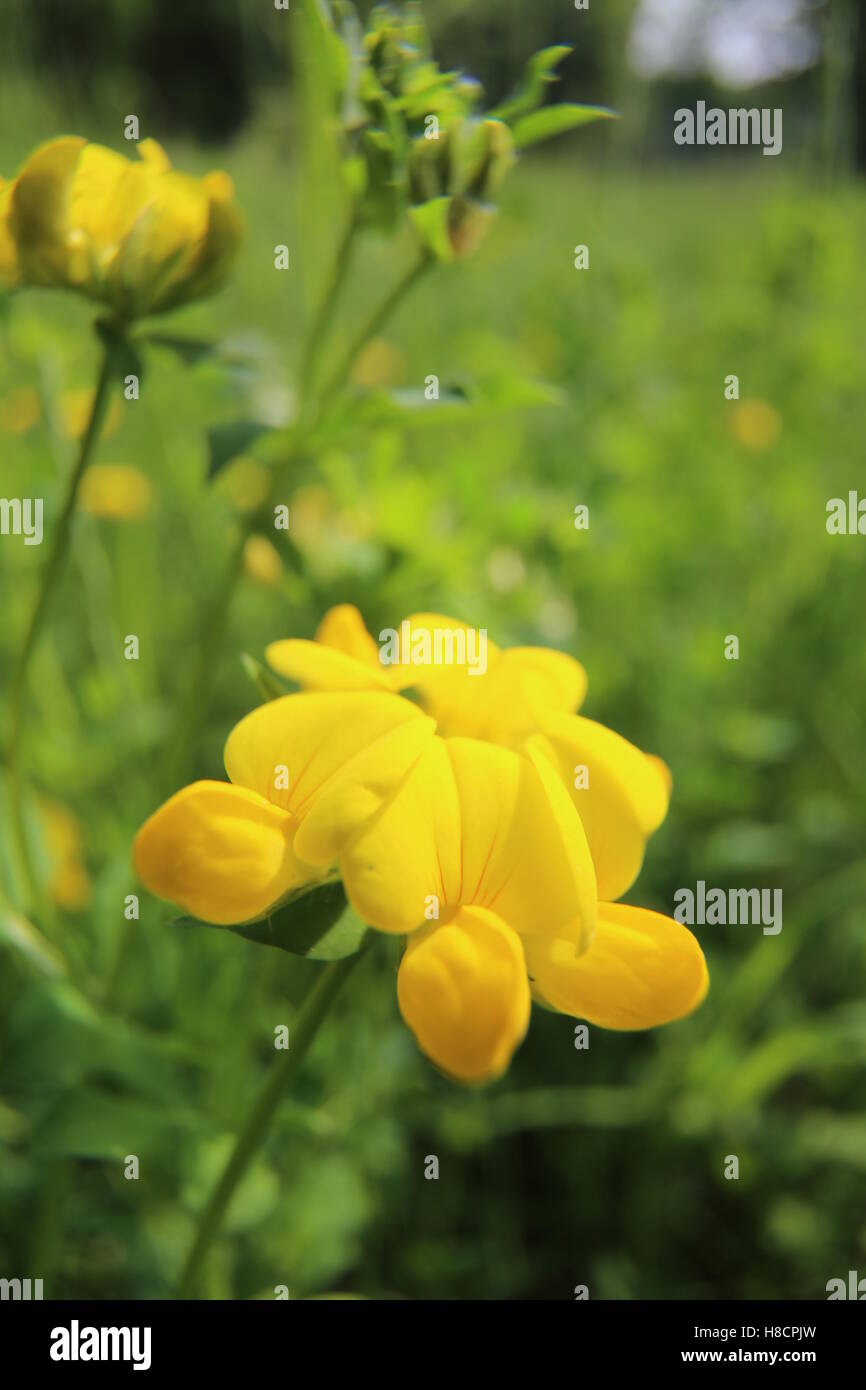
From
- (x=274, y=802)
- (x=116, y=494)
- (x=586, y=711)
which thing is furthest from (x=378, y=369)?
(x=274, y=802)

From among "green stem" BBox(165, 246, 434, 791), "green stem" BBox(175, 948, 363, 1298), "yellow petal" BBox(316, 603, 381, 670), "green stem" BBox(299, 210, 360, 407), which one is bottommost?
"green stem" BBox(175, 948, 363, 1298)

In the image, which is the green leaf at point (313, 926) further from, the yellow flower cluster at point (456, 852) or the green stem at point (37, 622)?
the green stem at point (37, 622)

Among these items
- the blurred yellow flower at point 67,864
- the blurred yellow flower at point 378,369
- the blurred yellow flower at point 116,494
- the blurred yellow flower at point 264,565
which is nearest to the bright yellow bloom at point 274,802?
the blurred yellow flower at point 264,565

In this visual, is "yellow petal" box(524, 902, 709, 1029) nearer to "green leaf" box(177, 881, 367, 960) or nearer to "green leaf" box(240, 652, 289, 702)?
"green leaf" box(177, 881, 367, 960)

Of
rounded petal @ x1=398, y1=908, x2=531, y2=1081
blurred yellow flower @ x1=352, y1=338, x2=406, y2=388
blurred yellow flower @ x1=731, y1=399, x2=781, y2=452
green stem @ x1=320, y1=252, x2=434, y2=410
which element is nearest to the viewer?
rounded petal @ x1=398, y1=908, x2=531, y2=1081

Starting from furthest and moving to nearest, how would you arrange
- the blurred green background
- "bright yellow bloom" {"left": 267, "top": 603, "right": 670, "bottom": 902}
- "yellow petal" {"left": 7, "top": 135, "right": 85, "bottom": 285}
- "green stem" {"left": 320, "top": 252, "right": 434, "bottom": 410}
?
the blurred green background → "green stem" {"left": 320, "top": 252, "right": 434, "bottom": 410} → "yellow petal" {"left": 7, "top": 135, "right": 85, "bottom": 285} → "bright yellow bloom" {"left": 267, "top": 603, "right": 670, "bottom": 902}

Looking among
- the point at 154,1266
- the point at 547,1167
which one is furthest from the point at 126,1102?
the point at 547,1167

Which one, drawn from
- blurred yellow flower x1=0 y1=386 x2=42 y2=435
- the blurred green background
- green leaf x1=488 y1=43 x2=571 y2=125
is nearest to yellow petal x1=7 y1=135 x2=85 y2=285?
the blurred green background
